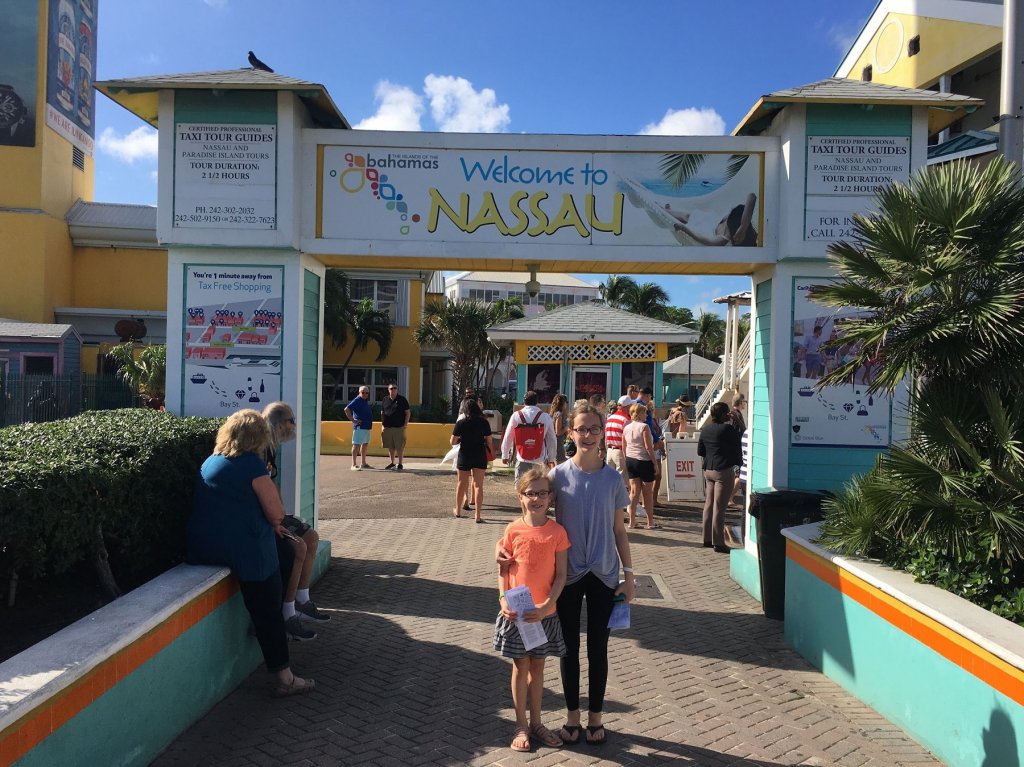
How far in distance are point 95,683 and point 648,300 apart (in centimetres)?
4995

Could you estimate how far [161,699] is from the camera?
4.16 m

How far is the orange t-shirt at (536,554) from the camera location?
4.23 metres

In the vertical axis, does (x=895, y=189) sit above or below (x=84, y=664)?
above

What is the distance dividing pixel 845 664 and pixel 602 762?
1.97m

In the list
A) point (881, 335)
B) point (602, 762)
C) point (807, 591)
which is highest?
point (881, 335)

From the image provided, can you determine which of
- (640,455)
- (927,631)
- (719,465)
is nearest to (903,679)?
(927,631)

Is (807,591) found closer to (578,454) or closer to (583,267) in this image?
(578,454)

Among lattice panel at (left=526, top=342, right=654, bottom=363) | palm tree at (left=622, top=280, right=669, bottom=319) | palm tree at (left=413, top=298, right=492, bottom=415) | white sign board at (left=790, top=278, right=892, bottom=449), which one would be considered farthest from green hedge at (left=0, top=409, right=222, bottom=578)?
palm tree at (left=622, top=280, right=669, bottom=319)

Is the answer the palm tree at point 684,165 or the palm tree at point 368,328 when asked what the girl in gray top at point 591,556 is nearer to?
the palm tree at point 684,165

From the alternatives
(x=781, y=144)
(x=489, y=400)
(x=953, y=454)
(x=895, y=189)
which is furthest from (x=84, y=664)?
(x=489, y=400)

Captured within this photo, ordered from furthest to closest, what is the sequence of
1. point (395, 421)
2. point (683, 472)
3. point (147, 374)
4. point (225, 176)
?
point (147, 374) < point (395, 421) < point (683, 472) < point (225, 176)

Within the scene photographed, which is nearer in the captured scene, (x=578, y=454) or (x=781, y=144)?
(x=578, y=454)

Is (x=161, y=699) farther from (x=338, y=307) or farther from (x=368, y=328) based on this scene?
(x=368, y=328)

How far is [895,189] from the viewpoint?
5.45 metres
